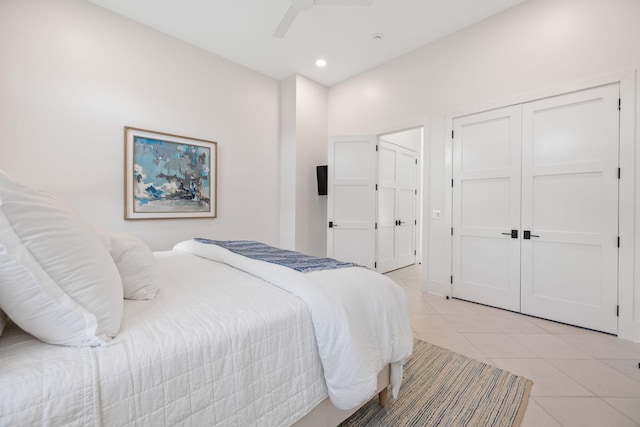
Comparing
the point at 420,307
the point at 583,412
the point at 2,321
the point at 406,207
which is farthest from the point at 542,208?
the point at 2,321

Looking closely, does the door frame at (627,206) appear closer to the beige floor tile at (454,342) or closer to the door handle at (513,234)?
the door handle at (513,234)

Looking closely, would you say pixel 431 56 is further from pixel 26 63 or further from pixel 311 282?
pixel 26 63

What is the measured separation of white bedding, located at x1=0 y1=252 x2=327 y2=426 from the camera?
2.06ft

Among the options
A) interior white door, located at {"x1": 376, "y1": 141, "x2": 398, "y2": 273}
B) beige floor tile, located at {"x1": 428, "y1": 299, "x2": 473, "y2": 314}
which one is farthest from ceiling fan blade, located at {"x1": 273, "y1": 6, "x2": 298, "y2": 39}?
beige floor tile, located at {"x1": 428, "y1": 299, "x2": 473, "y2": 314}

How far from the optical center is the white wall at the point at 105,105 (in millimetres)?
2482

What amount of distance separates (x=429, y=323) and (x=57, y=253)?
2.78 metres

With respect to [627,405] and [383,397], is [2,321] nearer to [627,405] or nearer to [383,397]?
[383,397]

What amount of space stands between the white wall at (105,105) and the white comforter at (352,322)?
2.26m

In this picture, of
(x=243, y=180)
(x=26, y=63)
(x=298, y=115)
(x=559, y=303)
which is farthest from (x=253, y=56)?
(x=559, y=303)

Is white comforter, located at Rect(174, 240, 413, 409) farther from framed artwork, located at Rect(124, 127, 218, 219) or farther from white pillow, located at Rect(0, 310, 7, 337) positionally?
framed artwork, located at Rect(124, 127, 218, 219)

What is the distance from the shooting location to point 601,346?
2205mm

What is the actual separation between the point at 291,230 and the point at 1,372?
368 cm

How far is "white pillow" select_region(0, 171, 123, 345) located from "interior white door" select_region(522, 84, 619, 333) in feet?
11.3

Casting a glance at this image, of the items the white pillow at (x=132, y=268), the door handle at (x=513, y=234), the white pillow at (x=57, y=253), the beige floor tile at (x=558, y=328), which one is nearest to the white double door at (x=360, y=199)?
the door handle at (x=513, y=234)
